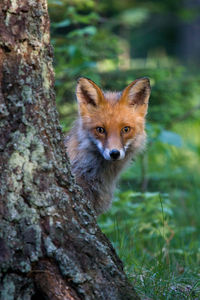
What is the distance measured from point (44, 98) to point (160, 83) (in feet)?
14.7

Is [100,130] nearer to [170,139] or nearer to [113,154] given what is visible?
Result: [113,154]

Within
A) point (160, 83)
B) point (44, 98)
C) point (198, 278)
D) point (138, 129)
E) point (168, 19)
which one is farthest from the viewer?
point (168, 19)

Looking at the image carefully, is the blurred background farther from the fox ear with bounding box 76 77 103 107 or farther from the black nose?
the fox ear with bounding box 76 77 103 107

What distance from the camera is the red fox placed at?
4.56 m

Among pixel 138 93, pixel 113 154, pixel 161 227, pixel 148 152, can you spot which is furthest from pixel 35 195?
pixel 148 152

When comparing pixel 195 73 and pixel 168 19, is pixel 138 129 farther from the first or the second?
pixel 168 19

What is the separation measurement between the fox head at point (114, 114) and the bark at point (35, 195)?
184 cm

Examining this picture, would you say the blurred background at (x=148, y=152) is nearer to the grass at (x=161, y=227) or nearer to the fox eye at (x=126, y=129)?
the grass at (x=161, y=227)

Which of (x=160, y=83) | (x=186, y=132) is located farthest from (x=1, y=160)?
(x=186, y=132)

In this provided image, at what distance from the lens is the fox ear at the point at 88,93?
15.3 ft

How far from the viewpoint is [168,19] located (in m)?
17.5

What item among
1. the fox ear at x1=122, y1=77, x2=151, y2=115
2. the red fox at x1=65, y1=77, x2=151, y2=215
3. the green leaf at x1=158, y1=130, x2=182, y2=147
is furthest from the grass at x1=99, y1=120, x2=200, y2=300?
the fox ear at x1=122, y1=77, x2=151, y2=115

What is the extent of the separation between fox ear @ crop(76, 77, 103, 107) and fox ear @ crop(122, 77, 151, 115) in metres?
0.31

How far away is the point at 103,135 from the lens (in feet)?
15.2
